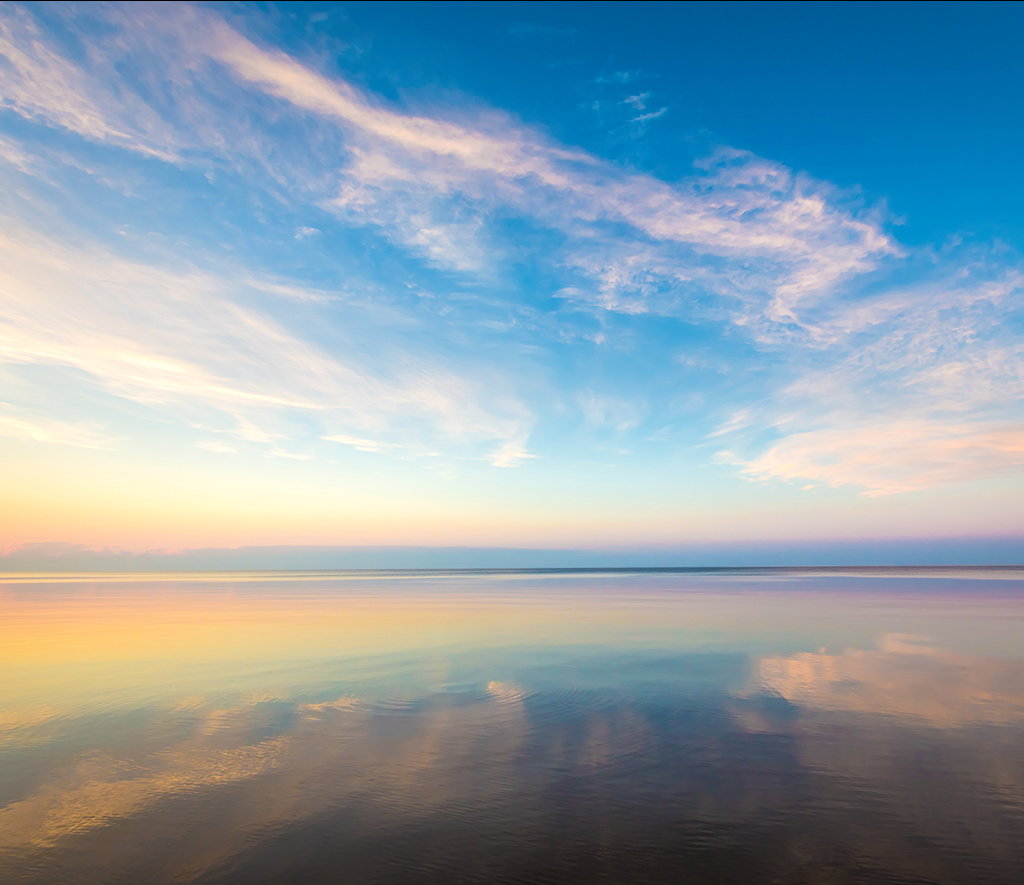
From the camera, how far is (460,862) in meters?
5.33

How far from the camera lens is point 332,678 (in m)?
13.3

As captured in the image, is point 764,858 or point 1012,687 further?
point 1012,687

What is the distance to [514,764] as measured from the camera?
7785 millimetres

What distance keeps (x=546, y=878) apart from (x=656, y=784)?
2549 millimetres

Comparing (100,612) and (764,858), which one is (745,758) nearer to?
(764,858)

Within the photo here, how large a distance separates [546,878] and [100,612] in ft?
106

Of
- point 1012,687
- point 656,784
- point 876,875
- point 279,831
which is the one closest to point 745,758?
point 656,784

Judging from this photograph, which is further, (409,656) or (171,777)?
(409,656)

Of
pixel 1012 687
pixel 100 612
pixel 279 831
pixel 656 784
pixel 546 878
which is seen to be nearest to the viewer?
pixel 546 878

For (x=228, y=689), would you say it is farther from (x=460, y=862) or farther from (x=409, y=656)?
(x=460, y=862)

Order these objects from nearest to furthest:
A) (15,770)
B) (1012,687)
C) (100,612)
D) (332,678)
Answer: (15,770), (1012,687), (332,678), (100,612)

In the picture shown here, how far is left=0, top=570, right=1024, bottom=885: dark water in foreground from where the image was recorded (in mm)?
5410

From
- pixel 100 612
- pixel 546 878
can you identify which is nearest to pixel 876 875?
pixel 546 878

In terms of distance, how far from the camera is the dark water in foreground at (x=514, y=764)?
541 cm
